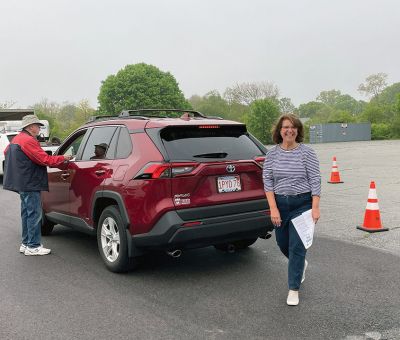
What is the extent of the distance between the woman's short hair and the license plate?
735 millimetres

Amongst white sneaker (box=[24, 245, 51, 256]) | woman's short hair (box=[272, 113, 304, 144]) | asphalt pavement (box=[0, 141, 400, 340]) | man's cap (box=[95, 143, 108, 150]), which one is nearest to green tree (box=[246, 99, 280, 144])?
asphalt pavement (box=[0, 141, 400, 340])

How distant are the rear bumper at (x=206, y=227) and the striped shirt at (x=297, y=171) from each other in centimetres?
76

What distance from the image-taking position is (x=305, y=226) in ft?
12.9

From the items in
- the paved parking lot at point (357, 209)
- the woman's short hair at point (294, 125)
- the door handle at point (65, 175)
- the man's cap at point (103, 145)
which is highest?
the woman's short hair at point (294, 125)

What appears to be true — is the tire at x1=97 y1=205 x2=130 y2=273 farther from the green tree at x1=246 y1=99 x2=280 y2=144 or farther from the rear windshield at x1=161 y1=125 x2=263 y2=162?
the green tree at x1=246 y1=99 x2=280 y2=144

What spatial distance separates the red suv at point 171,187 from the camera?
4453 mm

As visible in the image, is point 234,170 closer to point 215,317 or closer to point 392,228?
point 215,317

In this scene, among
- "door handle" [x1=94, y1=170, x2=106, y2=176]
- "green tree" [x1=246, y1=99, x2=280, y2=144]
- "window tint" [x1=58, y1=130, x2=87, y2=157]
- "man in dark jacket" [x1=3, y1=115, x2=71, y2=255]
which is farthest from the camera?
"green tree" [x1=246, y1=99, x2=280, y2=144]

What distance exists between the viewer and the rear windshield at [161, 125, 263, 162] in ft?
15.3

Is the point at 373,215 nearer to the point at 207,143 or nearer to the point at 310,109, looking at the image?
the point at 207,143

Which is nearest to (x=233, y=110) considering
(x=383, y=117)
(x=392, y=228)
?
(x=383, y=117)

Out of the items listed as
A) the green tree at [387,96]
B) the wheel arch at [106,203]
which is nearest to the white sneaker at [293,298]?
the wheel arch at [106,203]

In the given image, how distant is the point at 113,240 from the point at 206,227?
1209 millimetres

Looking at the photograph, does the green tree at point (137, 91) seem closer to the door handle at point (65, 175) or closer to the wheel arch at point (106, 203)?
the door handle at point (65, 175)
